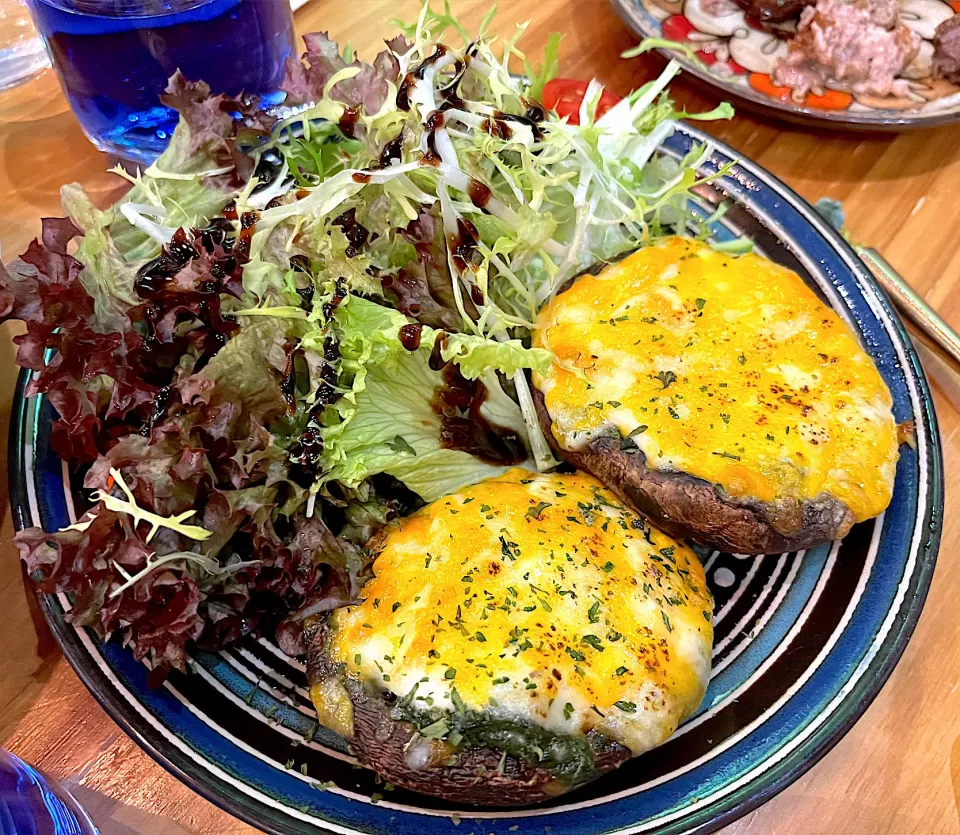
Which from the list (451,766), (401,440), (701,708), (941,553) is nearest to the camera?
(451,766)

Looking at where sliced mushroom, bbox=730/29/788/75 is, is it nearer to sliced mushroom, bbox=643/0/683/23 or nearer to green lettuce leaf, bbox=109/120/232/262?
sliced mushroom, bbox=643/0/683/23

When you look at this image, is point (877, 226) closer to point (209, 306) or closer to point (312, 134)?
point (312, 134)

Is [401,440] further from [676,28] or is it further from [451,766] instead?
[676,28]

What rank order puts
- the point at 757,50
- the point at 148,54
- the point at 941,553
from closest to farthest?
the point at 941,553, the point at 148,54, the point at 757,50

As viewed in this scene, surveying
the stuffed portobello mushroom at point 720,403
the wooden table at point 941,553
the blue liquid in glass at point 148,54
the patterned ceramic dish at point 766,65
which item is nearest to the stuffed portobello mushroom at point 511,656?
the stuffed portobello mushroom at point 720,403

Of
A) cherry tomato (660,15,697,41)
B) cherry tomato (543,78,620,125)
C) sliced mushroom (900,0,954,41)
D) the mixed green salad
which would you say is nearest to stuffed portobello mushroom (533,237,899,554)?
the mixed green salad

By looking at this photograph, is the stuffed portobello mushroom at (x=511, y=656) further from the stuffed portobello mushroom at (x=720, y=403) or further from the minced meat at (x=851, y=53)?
the minced meat at (x=851, y=53)

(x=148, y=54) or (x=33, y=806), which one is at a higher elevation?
(x=148, y=54)

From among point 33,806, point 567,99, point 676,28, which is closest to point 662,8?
point 676,28
